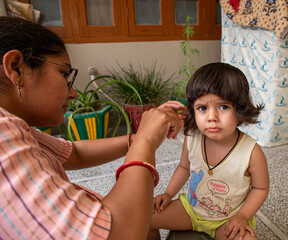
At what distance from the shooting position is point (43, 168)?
0.40m

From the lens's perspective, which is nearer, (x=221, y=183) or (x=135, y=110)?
(x=221, y=183)

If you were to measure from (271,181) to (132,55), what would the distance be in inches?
73.4

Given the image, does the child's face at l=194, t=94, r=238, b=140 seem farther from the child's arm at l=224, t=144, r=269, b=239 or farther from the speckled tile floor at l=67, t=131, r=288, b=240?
the speckled tile floor at l=67, t=131, r=288, b=240

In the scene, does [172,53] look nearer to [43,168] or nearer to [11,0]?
[11,0]

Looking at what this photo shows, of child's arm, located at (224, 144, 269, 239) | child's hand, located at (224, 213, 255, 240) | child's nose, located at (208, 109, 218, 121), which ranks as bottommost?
child's hand, located at (224, 213, 255, 240)

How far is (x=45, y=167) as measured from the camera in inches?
16.0

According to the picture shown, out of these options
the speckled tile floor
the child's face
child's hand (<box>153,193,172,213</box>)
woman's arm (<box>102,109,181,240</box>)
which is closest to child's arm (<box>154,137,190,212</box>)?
child's hand (<box>153,193,172,213</box>)

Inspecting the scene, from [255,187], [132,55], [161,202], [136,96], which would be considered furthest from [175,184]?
[132,55]

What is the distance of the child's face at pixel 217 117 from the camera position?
73 cm

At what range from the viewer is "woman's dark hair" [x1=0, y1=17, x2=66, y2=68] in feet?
1.58

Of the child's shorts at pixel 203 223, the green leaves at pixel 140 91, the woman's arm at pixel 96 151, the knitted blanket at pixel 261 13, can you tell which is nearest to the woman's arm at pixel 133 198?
the woman's arm at pixel 96 151

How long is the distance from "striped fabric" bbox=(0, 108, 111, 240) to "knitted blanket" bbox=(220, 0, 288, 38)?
1.71m

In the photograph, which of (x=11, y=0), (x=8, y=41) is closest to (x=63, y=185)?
(x=8, y=41)

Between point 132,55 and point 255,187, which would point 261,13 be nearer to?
point 132,55
